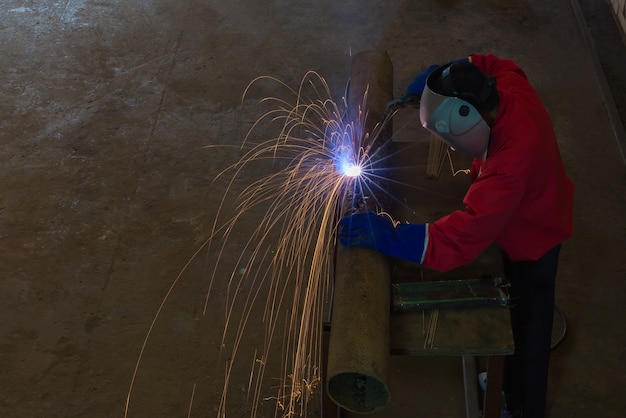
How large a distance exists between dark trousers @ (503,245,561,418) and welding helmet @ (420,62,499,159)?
23.5 inches

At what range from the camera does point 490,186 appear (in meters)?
2.17

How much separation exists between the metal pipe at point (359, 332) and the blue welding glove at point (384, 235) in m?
0.04

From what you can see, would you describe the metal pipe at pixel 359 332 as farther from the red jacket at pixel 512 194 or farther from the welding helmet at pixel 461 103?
the welding helmet at pixel 461 103

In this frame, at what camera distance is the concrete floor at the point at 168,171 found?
3287 mm

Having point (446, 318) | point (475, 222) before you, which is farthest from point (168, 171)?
point (475, 222)

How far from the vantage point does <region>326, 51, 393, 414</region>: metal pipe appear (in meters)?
2.06

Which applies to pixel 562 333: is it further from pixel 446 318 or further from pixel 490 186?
pixel 490 186

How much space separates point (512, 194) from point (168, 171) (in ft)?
8.87

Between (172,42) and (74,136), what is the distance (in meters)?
1.26

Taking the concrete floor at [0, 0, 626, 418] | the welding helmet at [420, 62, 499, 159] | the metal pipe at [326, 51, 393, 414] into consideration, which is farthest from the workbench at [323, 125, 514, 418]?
the concrete floor at [0, 0, 626, 418]

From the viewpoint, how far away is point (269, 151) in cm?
443

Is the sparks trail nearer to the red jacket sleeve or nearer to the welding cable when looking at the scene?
the red jacket sleeve

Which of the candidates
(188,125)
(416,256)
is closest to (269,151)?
(188,125)

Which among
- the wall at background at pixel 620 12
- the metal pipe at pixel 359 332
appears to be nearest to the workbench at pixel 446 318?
the metal pipe at pixel 359 332
